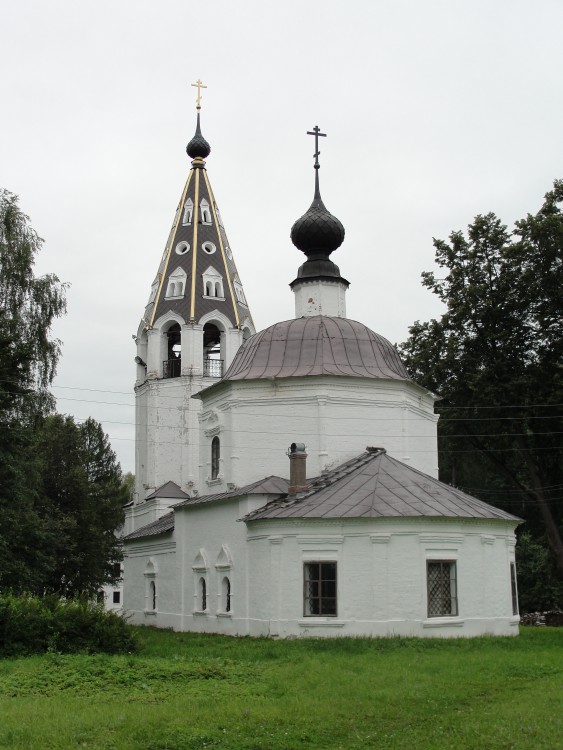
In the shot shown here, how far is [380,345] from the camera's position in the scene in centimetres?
2592

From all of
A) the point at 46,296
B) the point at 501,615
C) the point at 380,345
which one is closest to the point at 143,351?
the point at 46,296

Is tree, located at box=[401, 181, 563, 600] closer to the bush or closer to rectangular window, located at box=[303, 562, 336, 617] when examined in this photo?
rectangular window, located at box=[303, 562, 336, 617]

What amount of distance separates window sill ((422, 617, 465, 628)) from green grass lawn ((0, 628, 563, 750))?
277cm

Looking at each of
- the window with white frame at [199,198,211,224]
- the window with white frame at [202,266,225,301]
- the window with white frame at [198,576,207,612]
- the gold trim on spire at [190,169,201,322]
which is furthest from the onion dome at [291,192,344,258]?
the window with white frame at [199,198,211,224]

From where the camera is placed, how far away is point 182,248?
40.1 metres

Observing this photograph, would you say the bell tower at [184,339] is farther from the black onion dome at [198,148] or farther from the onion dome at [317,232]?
the onion dome at [317,232]

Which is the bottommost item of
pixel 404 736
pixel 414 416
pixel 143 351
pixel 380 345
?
pixel 404 736

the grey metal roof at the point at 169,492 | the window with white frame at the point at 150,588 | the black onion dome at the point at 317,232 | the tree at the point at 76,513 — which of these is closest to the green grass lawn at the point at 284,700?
the window with white frame at the point at 150,588

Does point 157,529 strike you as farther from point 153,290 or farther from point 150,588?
point 153,290

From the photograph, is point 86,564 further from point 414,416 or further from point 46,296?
point 414,416

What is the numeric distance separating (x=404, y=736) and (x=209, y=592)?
14.1m

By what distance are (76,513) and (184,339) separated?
8923mm

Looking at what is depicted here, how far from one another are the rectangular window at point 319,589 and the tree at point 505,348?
976 centimetres

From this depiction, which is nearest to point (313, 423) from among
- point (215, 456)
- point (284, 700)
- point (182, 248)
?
point (215, 456)
